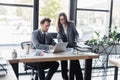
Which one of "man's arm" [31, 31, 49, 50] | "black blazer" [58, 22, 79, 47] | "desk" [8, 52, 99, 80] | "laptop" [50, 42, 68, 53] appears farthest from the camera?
"black blazer" [58, 22, 79, 47]

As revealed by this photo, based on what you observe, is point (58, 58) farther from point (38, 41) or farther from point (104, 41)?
point (104, 41)

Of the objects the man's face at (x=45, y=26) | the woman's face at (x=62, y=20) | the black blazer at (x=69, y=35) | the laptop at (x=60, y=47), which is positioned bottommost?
the laptop at (x=60, y=47)

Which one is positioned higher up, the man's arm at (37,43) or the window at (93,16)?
the window at (93,16)

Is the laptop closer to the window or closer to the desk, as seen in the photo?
the desk

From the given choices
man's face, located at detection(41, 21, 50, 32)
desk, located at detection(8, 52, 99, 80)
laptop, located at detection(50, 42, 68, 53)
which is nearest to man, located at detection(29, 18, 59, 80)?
man's face, located at detection(41, 21, 50, 32)

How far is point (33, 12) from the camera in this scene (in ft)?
14.0

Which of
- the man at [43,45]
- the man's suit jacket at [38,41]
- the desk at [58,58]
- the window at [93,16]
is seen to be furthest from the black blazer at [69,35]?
the window at [93,16]

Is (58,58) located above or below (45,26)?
below

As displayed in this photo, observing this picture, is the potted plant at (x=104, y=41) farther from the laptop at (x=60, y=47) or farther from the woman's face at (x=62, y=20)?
the laptop at (x=60, y=47)

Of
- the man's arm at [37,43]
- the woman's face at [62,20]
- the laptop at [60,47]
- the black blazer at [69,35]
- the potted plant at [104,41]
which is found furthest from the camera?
the potted plant at [104,41]

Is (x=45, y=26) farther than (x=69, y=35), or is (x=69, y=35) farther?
(x=69, y=35)

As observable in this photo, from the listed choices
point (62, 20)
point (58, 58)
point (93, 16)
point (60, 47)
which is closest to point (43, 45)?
point (60, 47)

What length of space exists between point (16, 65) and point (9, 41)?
1.46 metres

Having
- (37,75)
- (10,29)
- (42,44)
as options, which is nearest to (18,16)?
(10,29)
